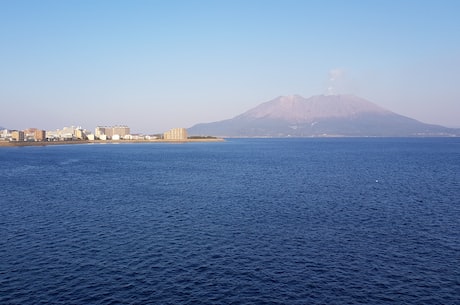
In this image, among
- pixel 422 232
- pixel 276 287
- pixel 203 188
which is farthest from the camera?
pixel 203 188

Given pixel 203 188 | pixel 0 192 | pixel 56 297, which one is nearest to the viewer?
pixel 56 297

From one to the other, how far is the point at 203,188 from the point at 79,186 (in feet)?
80.4

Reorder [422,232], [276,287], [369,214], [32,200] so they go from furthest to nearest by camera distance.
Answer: [32,200]
[369,214]
[422,232]
[276,287]

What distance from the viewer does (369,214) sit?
161 ft

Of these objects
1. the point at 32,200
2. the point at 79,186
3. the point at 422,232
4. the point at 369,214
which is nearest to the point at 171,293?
the point at 422,232

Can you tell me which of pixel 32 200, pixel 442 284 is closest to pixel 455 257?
pixel 442 284

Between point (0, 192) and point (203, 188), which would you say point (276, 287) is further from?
point (0, 192)

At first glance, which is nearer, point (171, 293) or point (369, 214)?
point (171, 293)

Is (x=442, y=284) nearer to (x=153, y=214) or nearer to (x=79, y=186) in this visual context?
(x=153, y=214)

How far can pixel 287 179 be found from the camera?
274ft

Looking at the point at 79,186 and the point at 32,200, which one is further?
the point at 79,186

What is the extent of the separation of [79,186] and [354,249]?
185 feet

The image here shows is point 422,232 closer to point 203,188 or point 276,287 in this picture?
point 276,287

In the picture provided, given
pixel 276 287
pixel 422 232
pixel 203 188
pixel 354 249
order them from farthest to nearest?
pixel 203 188 < pixel 422 232 < pixel 354 249 < pixel 276 287
